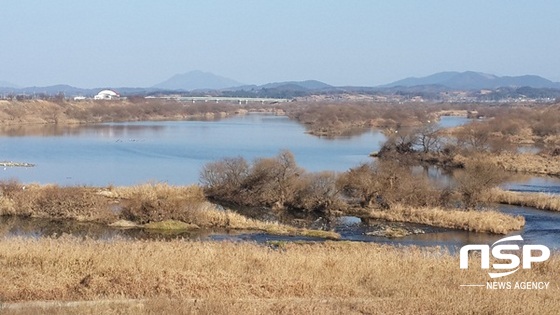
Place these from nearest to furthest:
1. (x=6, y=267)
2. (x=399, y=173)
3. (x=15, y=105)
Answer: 1. (x=6, y=267)
2. (x=399, y=173)
3. (x=15, y=105)

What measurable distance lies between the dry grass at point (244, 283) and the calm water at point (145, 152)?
70.3 ft

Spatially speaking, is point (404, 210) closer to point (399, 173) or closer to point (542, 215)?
point (399, 173)

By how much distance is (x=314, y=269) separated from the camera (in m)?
9.97

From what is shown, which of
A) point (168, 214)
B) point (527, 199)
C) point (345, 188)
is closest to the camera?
point (168, 214)

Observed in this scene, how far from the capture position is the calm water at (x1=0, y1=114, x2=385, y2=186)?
111ft

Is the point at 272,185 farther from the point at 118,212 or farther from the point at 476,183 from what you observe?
the point at 476,183

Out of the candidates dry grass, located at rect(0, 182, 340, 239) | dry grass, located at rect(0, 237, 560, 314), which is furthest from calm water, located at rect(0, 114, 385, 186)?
dry grass, located at rect(0, 237, 560, 314)

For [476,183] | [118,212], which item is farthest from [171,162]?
[476,183]

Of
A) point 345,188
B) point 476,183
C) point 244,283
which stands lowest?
point 345,188

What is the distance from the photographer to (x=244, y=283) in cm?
863

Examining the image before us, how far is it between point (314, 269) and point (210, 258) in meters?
1.75

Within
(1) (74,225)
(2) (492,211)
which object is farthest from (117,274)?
(2) (492,211)

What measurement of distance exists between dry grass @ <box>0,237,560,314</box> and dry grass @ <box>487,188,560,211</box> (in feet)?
54.8

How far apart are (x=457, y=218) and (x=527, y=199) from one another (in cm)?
645
